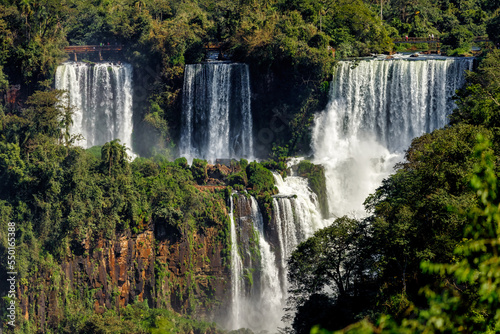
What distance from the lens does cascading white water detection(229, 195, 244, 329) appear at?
37.8 metres

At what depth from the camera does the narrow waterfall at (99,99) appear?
48.4 metres

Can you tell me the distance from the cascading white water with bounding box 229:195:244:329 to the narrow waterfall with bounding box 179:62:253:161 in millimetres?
10426

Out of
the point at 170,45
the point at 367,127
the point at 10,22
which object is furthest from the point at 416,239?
the point at 10,22

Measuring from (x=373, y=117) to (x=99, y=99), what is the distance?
18346mm

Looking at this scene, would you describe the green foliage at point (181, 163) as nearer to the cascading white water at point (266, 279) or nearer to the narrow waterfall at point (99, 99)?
the cascading white water at point (266, 279)

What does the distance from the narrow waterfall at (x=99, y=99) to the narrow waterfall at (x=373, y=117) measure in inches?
521

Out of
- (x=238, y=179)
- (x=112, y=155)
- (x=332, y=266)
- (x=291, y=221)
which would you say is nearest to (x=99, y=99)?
(x=112, y=155)

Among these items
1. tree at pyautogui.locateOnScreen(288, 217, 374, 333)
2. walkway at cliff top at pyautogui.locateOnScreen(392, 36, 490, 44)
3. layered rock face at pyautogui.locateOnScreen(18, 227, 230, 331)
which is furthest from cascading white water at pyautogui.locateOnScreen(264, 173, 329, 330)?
walkway at cliff top at pyautogui.locateOnScreen(392, 36, 490, 44)

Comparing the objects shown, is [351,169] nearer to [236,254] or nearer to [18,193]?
[236,254]

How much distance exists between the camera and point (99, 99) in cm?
4931

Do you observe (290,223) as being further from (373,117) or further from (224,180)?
(373,117)

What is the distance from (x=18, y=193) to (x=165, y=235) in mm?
7538

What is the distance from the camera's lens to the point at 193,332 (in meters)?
33.3

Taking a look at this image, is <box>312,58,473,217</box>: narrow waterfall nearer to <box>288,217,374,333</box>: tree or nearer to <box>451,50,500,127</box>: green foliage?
<box>451,50,500,127</box>: green foliage
